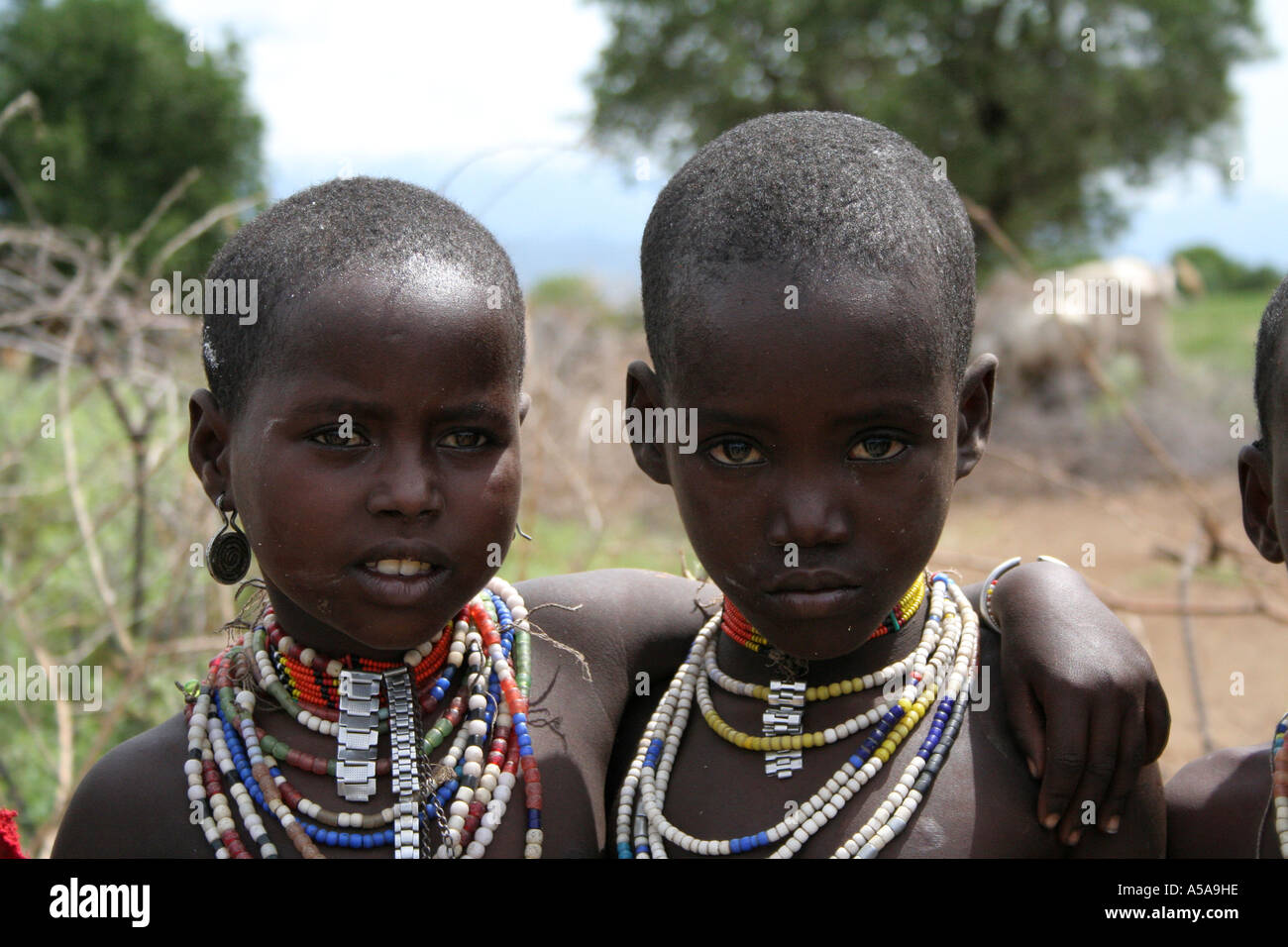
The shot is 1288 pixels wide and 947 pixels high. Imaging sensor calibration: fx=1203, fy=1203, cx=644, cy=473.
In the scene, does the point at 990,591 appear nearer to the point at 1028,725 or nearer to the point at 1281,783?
the point at 1028,725

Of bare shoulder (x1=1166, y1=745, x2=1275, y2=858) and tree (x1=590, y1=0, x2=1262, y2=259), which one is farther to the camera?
tree (x1=590, y1=0, x2=1262, y2=259)

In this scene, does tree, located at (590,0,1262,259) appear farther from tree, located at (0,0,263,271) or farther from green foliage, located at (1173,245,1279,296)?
green foliage, located at (1173,245,1279,296)

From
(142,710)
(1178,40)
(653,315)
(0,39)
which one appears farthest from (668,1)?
(653,315)

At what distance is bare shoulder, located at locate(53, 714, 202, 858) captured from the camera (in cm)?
179

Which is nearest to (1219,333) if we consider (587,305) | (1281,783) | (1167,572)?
(1167,572)

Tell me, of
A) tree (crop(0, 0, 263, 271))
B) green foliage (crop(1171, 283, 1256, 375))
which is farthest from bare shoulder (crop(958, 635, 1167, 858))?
tree (crop(0, 0, 263, 271))

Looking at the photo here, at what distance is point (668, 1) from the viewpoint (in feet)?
50.9

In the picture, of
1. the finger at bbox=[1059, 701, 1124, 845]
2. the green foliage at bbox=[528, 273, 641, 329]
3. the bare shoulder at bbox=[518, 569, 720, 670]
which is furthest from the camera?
the green foliage at bbox=[528, 273, 641, 329]

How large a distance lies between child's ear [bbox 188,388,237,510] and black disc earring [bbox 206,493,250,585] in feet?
0.15

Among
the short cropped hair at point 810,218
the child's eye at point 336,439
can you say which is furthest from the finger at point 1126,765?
the child's eye at point 336,439

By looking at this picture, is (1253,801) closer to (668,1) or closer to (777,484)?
(777,484)

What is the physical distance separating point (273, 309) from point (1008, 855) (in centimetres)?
130

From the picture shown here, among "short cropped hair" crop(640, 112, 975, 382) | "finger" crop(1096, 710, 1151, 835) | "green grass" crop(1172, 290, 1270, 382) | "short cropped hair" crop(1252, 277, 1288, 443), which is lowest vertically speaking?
"finger" crop(1096, 710, 1151, 835)

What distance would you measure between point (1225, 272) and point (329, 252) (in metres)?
35.7
